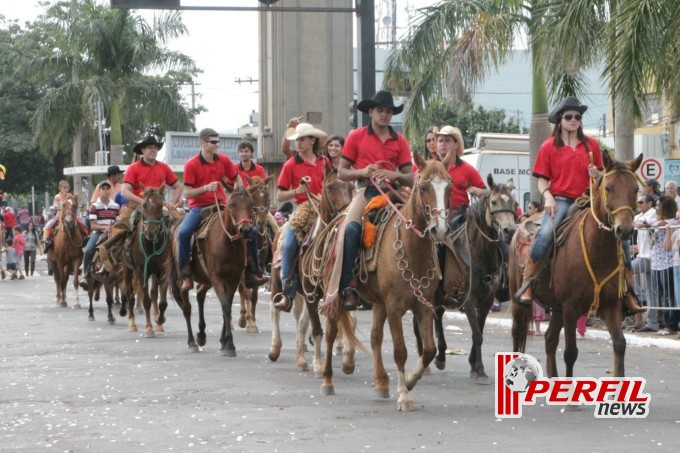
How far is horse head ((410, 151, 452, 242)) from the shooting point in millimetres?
10289

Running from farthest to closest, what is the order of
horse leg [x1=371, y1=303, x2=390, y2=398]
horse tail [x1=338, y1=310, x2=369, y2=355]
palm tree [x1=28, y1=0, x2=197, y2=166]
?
palm tree [x1=28, y1=0, x2=197, y2=166], horse tail [x1=338, y1=310, x2=369, y2=355], horse leg [x1=371, y1=303, x2=390, y2=398]

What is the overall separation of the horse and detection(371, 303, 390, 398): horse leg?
1.17m

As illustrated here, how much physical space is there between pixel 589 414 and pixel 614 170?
2.06 meters

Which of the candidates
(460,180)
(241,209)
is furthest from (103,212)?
(460,180)

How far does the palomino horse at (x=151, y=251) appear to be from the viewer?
18.0 m

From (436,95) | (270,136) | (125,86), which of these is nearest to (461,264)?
(436,95)

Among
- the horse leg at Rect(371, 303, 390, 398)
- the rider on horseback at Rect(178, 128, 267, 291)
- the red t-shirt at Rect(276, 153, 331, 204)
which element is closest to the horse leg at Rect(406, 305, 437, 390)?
the horse leg at Rect(371, 303, 390, 398)

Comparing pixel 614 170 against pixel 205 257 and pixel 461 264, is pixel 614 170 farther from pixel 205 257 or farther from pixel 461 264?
pixel 205 257

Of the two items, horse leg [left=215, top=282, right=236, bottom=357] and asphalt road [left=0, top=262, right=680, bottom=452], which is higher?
horse leg [left=215, top=282, right=236, bottom=357]

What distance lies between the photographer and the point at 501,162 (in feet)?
106

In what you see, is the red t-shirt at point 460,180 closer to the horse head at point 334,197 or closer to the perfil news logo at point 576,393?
the horse head at point 334,197

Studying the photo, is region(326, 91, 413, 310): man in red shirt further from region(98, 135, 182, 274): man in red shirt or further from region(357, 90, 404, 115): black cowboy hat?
region(98, 135, 182, 274): man in red shirt

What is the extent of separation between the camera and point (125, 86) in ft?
167

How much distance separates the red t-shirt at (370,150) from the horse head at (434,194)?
1361 millimetres
